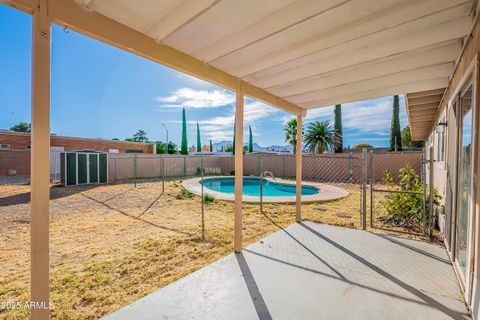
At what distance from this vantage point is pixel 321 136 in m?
17.2

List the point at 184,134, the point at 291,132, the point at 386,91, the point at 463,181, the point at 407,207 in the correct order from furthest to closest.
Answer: the point at 184,134, the point at 291,132, the point at 407,207, the point at 386,91, the point at 463,181

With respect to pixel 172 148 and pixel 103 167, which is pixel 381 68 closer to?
pixel 103 167

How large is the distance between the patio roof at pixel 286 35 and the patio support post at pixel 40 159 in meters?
0.15

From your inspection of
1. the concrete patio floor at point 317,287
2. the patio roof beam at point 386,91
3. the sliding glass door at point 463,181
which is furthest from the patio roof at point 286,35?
the concrete patio floor at point 317,287

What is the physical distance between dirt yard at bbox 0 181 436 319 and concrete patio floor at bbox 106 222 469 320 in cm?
40

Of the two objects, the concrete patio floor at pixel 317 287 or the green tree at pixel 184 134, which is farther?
the green tree at pixel 184 134

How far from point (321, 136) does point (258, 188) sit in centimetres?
845

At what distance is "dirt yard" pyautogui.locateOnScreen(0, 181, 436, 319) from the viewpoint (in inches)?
91.6

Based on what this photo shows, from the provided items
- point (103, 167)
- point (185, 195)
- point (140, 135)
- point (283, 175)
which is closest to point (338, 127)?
point (283, 175)

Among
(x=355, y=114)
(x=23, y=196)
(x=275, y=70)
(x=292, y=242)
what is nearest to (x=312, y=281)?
(x=292, y=242)

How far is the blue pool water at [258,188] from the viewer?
33.1 feet

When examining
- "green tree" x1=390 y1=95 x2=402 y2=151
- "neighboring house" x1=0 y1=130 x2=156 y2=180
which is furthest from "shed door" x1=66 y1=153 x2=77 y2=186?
"green tree" x1=390 y1=95 x2=402 y2=151

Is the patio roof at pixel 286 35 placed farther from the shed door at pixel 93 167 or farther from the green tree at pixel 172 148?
the green tree at pixel 172 148

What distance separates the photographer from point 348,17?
1720mm
